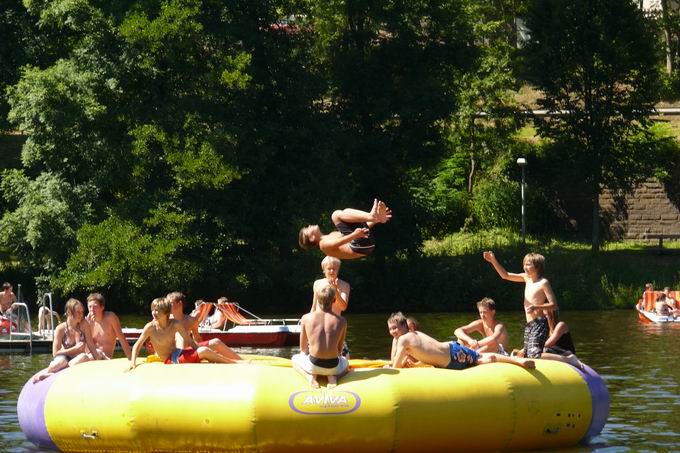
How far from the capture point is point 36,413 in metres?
17.6

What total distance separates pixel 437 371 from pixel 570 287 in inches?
1158

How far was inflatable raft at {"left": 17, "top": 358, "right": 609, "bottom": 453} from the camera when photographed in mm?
15883

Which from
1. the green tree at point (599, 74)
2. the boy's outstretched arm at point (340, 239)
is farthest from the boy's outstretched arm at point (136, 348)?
the green tree at point (599, 74)

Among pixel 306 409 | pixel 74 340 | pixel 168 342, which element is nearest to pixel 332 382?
pixel 306 409

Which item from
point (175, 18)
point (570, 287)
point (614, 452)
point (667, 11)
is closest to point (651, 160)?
point (570, 287)

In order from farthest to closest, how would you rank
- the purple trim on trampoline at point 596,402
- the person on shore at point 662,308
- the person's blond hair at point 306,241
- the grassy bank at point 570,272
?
the grassy bank at point 570,272 < the person on shore at point 662,308 < the purple trim on trampoline at point 596,402 < the person's blond hair at point 306,241

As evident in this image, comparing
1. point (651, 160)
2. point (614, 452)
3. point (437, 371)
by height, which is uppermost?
point (651, 160)

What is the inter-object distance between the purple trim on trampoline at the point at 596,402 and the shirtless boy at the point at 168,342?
4457mm

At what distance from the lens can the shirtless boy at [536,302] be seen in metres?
17.8

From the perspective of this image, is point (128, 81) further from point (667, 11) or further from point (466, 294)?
point (667, 11)

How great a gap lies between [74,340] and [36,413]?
4.89 feet

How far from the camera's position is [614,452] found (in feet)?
56.4

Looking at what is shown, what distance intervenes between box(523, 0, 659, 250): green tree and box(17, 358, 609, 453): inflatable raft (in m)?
34.1

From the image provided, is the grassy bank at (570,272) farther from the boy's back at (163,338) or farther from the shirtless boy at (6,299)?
the boy's back at (163,338)
